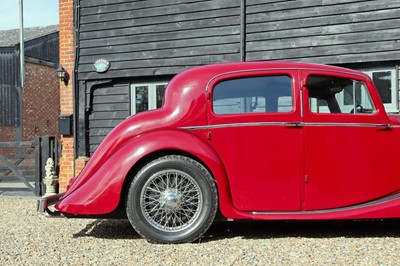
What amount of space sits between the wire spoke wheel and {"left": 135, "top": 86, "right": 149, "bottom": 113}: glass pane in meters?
4.79

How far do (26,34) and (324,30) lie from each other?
772 inches

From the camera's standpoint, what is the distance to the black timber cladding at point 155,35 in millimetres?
8227

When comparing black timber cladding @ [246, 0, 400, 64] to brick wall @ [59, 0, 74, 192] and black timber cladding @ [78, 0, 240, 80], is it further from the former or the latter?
brick wall @ [59, 0, 74, 192]

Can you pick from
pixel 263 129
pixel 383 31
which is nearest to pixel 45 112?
pixel 383 31

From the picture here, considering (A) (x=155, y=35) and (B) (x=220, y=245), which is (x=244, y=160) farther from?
(A) (x=155, y=35)

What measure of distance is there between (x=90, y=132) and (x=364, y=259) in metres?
6.76

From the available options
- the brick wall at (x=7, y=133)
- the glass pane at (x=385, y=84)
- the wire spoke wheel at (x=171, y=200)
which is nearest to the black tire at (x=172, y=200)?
the wire spoke wheel at (x=171, y=200)

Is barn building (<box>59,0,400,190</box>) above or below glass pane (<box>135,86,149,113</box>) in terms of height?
above

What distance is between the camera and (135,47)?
28.8ft

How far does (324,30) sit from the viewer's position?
24.8 ft

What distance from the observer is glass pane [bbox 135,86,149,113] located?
8.81 meters

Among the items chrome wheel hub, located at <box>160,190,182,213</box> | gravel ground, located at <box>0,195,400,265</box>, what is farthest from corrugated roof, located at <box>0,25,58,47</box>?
chrome wheel hub, located at <box>160,190,182,213</box>

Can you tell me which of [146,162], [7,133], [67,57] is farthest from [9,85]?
[146,162]

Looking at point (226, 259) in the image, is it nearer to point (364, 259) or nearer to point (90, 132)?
point (364, 259)
